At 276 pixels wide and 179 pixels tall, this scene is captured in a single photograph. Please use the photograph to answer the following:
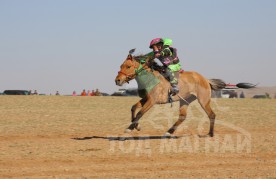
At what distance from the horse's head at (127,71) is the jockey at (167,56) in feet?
2.29

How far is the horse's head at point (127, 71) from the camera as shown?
46.8 ft

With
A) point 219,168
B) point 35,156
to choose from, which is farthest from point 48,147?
point 219,168

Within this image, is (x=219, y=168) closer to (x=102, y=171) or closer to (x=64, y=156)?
(x=102, y=171)

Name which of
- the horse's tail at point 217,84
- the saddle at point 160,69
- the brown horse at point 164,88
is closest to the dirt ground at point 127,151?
the brown horse at point 164,88

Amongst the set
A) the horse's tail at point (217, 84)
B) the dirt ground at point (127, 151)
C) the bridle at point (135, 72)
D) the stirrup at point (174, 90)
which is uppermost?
the bridle at point (135, 72)

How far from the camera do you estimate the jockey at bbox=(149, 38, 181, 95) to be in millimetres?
14812

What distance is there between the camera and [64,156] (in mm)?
11492

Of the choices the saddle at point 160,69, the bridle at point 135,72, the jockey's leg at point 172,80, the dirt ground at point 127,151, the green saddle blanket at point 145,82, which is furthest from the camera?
the saddle at point 160,69

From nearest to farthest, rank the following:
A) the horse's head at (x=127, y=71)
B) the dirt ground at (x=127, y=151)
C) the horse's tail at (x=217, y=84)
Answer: the dirt ground at (x=127, y=151) < the horse's head at (x=127, y=71) < the horse's tail at (x=217, y=84)

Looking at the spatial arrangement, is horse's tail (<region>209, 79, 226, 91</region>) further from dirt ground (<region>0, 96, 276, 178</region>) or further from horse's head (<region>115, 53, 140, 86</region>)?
horse's head (<region>115, 53, 140, 86</region>)

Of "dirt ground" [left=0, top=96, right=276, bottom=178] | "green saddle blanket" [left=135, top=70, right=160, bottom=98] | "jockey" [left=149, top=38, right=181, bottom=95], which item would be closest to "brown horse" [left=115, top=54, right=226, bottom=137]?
"green saddle blanket" [left=135, top=70, right=160, bottom=98]

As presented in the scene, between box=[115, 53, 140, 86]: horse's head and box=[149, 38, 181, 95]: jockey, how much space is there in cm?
70

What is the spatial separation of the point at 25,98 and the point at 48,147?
2187 centimetres

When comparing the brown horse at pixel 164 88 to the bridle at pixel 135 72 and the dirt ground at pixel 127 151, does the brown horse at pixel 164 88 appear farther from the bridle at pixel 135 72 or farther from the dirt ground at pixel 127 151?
the dirt ground at pixel 127 151
